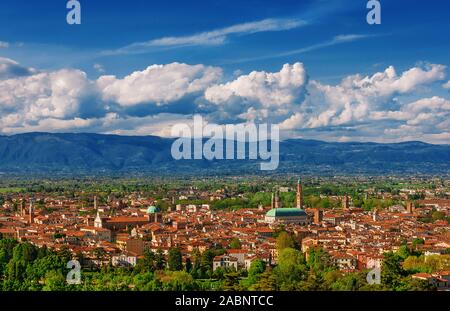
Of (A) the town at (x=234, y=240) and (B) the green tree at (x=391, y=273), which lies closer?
(B) the green tree at (x=391, y=273)

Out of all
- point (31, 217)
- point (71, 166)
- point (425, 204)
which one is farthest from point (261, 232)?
point (71, 166)

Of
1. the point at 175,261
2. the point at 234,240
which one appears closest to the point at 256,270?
the point at 175,261

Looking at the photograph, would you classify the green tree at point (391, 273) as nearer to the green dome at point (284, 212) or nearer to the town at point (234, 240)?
the town at point (234, 240)

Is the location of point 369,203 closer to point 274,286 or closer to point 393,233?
point 393,233

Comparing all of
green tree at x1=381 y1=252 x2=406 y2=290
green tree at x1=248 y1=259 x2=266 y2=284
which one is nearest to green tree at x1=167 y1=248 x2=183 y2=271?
green tree at x1=248 y1=259 x2=266 y2=284

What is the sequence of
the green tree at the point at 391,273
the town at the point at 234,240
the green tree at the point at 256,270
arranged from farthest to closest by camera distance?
the town at the point at 234,240 → the green tree at the point at 256,270 → the green tree at the point at 391,273

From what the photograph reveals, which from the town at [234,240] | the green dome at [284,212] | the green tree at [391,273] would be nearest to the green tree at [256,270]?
the town at [234,240]

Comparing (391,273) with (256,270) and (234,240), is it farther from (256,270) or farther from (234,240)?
(234,240)

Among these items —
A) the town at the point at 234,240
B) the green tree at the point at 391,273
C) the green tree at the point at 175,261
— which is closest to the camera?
the green tree at the point at 391,273
